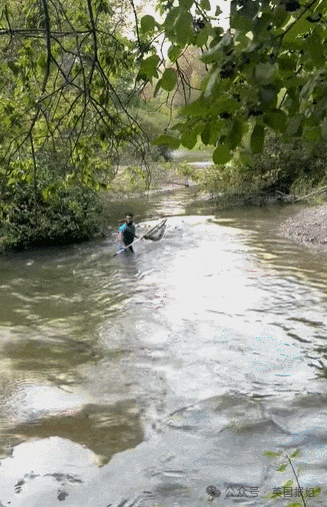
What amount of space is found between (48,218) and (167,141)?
59.5 feet

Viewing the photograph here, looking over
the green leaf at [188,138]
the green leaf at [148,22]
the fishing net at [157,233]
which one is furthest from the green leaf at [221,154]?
the fishing net at [157,233]

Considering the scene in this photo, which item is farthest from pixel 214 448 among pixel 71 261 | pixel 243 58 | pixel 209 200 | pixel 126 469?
pixel 209 200

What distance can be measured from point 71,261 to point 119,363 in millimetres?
8813

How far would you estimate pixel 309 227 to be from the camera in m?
21.2

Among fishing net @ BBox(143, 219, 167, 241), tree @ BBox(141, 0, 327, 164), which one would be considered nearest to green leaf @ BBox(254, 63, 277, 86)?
tree @ BBox(141, 0, 327, 164)

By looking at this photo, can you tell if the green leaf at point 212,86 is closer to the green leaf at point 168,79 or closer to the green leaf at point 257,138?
the green leaf at point 257,138

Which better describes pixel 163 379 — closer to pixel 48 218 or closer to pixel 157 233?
pixel 157 233

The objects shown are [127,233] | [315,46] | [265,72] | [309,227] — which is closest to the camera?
[265,72]

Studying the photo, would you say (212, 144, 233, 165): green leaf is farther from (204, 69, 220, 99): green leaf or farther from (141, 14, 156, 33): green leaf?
(141, 14, 156, 33): green leaf

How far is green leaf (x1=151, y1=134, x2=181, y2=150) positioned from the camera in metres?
2.63

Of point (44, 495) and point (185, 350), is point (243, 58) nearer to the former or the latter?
point (44, 495)

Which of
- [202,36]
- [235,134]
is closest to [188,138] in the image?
[235,134]

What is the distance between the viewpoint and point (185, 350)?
1102cm

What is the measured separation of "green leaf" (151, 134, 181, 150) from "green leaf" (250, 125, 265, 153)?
35cm
